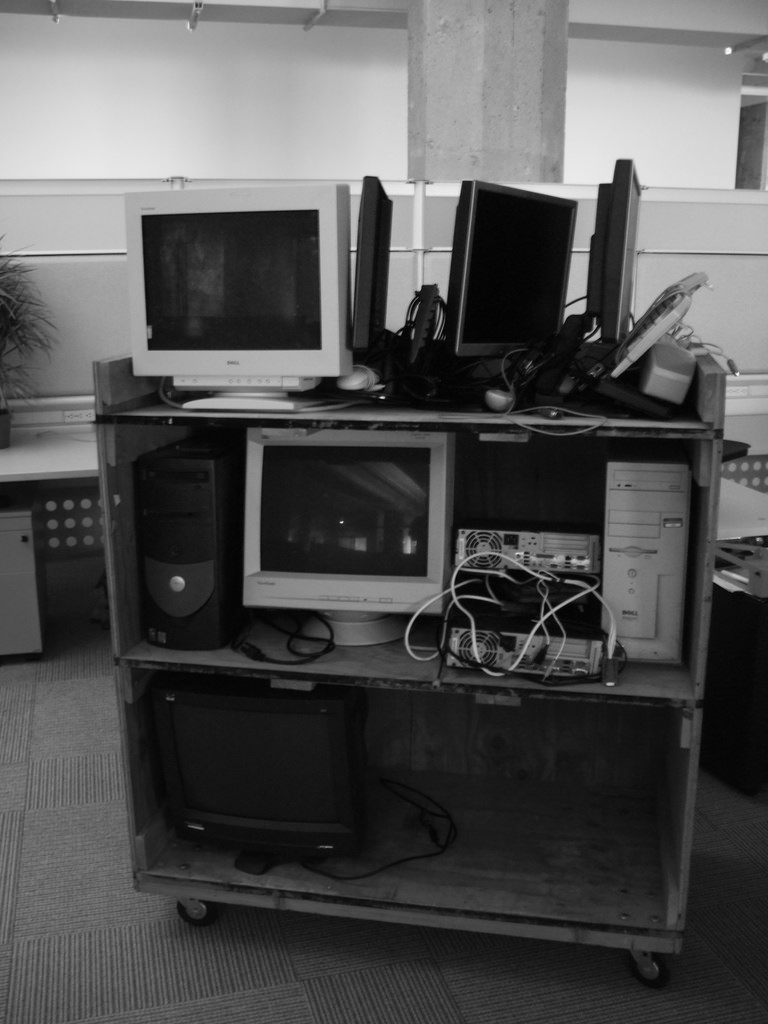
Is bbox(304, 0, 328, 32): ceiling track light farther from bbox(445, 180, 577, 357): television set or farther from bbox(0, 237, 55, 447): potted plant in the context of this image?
bbox(445, 180, 577, 357): television set

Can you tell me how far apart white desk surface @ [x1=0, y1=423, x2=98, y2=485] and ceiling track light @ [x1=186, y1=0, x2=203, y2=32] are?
3.59 meters

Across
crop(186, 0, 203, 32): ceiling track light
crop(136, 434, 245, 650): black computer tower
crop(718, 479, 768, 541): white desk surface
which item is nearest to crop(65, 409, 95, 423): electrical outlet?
crop(136, 434, 245, 650): black computer tower

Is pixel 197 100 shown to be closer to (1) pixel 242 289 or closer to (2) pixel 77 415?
(2) pixel 77 415

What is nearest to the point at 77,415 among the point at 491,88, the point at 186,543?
the point at 186,543

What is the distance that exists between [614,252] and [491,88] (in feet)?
11.7

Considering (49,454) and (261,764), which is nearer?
(261,764)

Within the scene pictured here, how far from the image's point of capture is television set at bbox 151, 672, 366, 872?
1681 mm

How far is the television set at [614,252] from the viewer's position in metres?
1.61

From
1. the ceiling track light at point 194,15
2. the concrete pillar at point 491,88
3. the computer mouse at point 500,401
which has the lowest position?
the computer mouse at point 500,401

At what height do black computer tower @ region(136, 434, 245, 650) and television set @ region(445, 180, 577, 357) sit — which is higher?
television set @ region(445, 180, 577, 357)

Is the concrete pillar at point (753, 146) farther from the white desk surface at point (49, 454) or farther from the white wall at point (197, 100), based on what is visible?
the white desk surface at point (49, 454)

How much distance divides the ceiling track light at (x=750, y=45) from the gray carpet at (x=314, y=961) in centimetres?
696

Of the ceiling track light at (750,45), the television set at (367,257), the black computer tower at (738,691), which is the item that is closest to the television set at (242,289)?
the television set at (367,257)

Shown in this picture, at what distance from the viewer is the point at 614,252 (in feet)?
5.29
